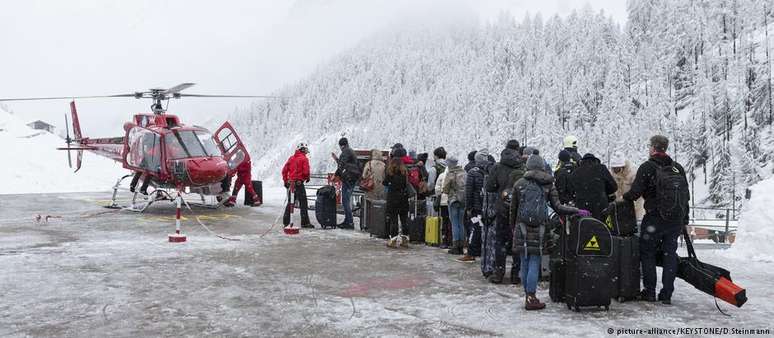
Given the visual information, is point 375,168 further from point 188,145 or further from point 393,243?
point 188,145

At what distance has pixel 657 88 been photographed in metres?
Answer: 64.6

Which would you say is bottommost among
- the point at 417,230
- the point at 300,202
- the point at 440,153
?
the point at 417,230

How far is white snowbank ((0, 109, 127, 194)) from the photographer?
26562 mm

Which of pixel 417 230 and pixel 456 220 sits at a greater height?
pixel 456 220

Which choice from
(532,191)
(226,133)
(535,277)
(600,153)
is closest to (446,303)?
(535,277)

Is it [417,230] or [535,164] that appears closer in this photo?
[535,164]

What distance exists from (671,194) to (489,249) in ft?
7.49

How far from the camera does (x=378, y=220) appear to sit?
1131 cm

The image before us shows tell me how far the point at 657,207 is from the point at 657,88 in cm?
6523

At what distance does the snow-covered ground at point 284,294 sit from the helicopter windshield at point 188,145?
5.07 metres

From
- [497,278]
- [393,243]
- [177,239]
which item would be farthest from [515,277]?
[177,239]

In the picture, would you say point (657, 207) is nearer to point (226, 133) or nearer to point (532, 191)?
point (532, 191)

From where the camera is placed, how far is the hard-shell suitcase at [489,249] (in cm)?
736

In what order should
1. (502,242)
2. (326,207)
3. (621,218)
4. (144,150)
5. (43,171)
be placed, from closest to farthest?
(621,218), (502,242), (326,207), (144,150), (43,171)
